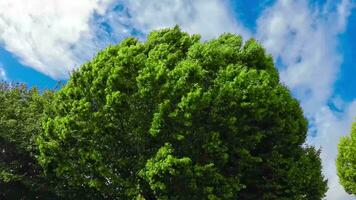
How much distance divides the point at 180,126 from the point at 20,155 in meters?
14.1

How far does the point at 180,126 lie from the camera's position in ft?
94.3

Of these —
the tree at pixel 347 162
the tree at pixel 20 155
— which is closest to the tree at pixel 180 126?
the tree at pixel 20 155

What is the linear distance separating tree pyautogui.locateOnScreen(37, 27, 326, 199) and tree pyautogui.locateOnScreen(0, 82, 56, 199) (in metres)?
2.61

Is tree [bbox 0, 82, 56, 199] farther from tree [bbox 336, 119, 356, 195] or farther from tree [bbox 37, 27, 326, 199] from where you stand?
tree [bbox 336, 119, 356, 195]

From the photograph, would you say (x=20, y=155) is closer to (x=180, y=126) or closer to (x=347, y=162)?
(x=180, y=126)

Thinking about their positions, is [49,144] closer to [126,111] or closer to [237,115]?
[126,111]

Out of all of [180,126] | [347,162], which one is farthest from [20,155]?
[347,162]

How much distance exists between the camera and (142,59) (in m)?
30.7

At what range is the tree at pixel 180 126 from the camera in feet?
94.3

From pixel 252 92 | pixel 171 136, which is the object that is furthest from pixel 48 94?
pixel 252 92

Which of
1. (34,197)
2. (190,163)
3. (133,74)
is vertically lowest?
(190,163)

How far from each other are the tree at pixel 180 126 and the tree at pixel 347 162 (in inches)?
A: 504

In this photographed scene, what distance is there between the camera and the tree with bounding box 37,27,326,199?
2873 cm

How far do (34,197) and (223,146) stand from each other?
1545 centimetres
